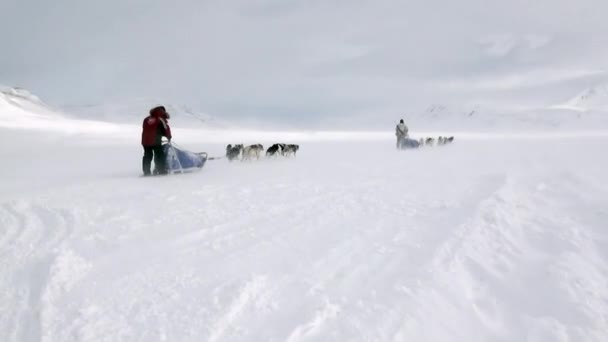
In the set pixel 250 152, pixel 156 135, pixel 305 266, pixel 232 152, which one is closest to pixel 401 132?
pixel 250 152

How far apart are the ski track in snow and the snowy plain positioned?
0.04 ft

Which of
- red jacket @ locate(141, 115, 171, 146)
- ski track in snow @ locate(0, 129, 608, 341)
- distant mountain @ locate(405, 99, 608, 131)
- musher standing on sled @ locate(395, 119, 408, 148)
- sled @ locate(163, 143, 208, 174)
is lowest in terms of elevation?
ski track in snow @ locate(0, 129, 608, 341)

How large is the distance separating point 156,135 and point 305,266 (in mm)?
6012

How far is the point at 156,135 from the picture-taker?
7.80 metres

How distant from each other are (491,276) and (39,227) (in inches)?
158

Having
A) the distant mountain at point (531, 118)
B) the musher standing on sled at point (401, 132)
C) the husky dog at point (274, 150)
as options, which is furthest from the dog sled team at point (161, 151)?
the distant mountain at point (531, 118)

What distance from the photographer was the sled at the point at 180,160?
8.06 meters

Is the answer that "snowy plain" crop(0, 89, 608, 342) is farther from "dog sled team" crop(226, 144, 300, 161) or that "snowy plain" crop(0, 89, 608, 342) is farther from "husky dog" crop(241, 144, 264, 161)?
"husky dog" crop(241, 144, 264, 161)

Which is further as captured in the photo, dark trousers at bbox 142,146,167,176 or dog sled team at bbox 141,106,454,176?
dark trousers at bbox 142,146,167,176

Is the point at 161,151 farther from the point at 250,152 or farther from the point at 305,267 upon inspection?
the point at 305,267

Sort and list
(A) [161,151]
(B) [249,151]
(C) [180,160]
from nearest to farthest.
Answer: (A) [161,151]
(C) [180,160]
(B) [249,151]

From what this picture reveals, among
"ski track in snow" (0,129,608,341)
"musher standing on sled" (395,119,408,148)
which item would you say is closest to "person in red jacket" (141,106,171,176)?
"ski track in snow" (0,129,608,341)

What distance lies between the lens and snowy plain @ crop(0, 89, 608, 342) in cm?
204

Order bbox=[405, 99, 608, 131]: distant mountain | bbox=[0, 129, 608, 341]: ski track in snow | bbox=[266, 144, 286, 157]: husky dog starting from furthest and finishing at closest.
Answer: bbox=[405, 99, 608, 131]: distant mountain → bbox=[266, 144, 286, 157]: husky dog → bbox=[0, 129, 608, 341]: ski track in snow
